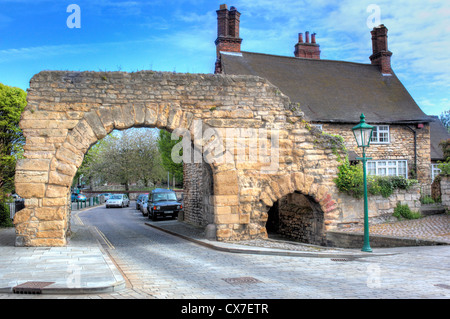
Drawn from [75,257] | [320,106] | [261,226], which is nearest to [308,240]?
[261,226]

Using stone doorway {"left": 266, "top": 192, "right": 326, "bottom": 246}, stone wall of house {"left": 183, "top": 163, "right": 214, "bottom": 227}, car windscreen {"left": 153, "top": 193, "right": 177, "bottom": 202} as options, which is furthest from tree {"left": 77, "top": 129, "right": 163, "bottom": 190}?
stone doorway {"left": 266, "top": 192, "right": 326, "bottom": 246}

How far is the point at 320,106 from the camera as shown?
21.8m

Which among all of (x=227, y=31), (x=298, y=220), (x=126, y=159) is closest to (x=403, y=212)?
(x=298, y=220)

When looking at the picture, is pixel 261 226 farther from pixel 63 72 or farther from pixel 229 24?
pixel 229 24

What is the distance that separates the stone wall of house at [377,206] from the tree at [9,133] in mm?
11928

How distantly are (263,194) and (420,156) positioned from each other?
1444 centimetres

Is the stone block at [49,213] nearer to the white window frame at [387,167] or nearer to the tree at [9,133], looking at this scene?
the tree at [9,133]

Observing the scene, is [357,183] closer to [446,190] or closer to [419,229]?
[419,229]

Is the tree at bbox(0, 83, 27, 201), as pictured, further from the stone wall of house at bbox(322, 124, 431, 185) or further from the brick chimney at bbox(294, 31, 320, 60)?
the brick chimney at bbox(294, 31, 320, 60)

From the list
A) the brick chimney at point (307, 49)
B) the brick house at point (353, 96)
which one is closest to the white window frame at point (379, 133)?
the brick house at point (353, 96)

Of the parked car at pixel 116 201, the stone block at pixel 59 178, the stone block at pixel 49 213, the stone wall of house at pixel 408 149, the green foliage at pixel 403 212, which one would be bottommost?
the parked car at pixel 116 201

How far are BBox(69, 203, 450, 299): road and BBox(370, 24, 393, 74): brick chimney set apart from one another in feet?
64.9

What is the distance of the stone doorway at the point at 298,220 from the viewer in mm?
12758

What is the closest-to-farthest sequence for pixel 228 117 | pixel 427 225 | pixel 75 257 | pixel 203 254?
1. pixel 75 257
2. pixel 203 254
3. pixel 228 117
4. pixel 427 225
